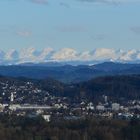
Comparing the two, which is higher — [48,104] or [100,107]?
[48,104]

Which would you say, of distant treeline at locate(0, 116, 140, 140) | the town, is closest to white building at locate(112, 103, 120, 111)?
the town

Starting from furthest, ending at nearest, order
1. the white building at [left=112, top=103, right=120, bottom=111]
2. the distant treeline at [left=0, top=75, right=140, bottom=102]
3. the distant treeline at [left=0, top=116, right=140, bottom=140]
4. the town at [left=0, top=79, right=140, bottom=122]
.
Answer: the distant treeline at [left=0, top=75, right=140, bottom=102] < the white building at [left=112, top=103, right=120, bottom=111] < the town at [left=0, top=79, right=140, bottom=122] < the distant treeline at [left=0, top=116, right=140, bottom=140]

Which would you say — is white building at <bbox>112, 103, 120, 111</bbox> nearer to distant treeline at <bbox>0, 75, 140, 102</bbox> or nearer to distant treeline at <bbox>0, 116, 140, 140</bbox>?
distant treeline at <bbox>0, 75, 140, 102</bbox>

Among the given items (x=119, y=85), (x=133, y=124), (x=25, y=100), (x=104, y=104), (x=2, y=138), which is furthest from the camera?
(x=119, y=85)

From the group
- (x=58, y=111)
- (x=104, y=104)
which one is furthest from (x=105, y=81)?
(x=58, y=111)

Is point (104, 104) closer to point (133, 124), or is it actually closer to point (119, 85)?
point (119, 85)

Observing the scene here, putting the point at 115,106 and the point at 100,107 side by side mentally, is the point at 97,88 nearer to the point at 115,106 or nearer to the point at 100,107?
the point at 115,106

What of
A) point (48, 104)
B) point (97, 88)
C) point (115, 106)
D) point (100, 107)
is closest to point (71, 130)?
point (100, 107)

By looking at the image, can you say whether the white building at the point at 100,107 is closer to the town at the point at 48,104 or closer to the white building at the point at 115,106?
the town at the point at 48,104
